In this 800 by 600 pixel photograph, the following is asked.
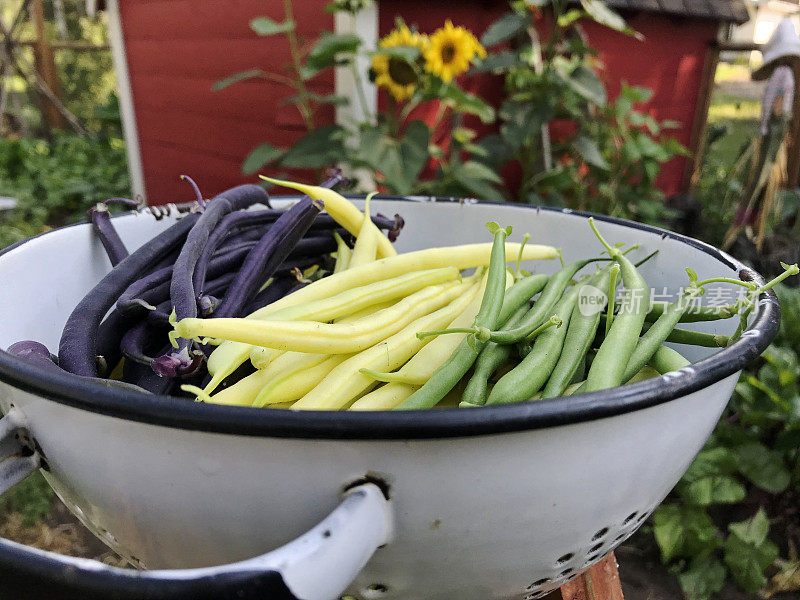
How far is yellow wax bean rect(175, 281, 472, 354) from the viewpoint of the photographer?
21.9 inches

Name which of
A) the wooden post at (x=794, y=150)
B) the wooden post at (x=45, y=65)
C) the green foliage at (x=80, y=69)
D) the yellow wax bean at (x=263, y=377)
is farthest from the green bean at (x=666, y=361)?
the green foliage at (x=80, y=69)

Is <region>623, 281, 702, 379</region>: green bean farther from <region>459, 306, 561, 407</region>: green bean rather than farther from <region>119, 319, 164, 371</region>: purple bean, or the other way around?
<region>119, 319, 164, 371</region>: purple bean

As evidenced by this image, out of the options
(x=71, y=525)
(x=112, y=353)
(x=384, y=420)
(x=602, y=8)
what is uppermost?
(x=602, y=8)

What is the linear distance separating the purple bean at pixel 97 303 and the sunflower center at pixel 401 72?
4.18 ft

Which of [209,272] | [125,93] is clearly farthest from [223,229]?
[125,93]

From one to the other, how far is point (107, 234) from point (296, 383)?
1.45 feet

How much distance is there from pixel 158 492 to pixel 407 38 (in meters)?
1.85

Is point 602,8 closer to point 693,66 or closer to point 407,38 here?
point 407,38

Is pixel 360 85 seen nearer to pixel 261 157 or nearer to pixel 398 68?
pixel 398 68

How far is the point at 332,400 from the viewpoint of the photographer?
0.59 m

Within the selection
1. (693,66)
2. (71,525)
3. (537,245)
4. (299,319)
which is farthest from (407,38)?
(693,66)

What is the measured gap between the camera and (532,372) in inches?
23.4

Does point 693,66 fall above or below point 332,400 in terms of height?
above

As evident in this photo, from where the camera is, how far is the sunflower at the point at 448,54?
6.37 ft
